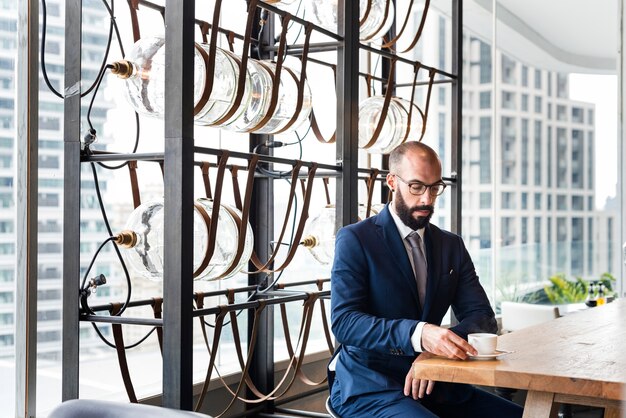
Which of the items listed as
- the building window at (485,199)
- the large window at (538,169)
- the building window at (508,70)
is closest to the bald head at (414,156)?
the large window at (538,169)

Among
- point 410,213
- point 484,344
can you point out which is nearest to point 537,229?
point 410,213

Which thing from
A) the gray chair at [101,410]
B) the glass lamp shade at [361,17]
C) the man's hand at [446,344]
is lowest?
the gray chair at [101,410]

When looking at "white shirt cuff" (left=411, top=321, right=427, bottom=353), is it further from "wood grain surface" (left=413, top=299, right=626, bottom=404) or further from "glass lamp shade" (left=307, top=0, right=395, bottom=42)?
"glass lamp shade" (left=307, top=0, right=395, bottom=42)

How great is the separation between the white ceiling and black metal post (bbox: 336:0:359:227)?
11.9ft

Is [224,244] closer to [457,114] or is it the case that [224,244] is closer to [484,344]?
[484,344]

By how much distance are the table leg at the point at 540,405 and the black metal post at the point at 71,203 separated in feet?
4.89

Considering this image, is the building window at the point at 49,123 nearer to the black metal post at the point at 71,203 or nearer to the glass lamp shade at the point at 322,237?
the black metal post at the point at 71,203

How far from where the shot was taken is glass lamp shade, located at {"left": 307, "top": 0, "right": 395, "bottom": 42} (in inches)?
155

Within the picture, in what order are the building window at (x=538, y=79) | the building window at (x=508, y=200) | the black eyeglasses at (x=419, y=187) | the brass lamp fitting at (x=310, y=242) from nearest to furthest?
the black eyeglasses at (x=419, y=187), the brass lamp fitting at (x=310, y=242), the building window at (x=508, y=200), the building window at (x=538, y=79)

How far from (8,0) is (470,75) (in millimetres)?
4778

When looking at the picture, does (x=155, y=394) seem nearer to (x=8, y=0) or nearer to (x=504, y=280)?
(x=8, y=0)

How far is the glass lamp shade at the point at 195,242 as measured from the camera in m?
2.83

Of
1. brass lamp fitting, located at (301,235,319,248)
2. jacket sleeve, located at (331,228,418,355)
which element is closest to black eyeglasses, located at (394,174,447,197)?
jacket sleeve, located at (331,228,418,355)

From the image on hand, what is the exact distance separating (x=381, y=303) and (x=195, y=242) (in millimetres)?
654
